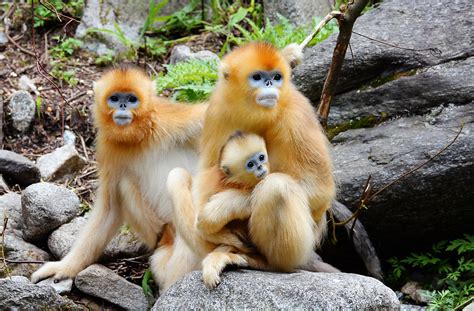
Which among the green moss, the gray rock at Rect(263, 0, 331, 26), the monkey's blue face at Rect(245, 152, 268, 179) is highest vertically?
the monkey's blue face at Rect(245, 152, 268, 179)

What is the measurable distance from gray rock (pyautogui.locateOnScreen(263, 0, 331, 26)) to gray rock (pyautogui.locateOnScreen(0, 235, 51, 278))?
378 cm

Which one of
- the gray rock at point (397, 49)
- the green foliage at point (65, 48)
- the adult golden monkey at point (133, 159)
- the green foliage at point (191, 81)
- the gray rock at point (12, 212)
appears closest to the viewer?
the adult golden monkey at point (133, 159)

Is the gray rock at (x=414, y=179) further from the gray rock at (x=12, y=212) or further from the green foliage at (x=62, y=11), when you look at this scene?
the green foliage at (x=62, y=11)

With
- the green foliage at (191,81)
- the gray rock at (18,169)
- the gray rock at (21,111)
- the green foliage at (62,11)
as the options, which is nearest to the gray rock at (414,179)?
the green foliage at (191,81)

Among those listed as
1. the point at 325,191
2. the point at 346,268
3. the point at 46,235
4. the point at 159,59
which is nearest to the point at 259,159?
the point at 325,191

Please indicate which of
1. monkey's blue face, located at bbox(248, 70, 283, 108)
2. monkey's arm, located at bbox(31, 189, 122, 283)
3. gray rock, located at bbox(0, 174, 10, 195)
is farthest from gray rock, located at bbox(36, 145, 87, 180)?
monkey's blue face, located at bbox(248, 70, 283, 108)

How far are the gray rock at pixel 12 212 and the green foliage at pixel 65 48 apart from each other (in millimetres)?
2329

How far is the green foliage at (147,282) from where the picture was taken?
19.6 feet

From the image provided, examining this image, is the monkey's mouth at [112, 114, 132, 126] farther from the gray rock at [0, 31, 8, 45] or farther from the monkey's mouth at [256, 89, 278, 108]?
the gray rock at [0, 31, 8, 45]

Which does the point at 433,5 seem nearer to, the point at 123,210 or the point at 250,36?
the point at 250,36

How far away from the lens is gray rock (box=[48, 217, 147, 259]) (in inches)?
257

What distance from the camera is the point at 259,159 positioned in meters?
4.76

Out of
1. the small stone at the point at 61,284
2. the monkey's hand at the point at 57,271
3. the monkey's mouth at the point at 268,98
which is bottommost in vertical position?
the small stone at the point at 61,284

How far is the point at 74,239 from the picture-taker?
21.6ft
